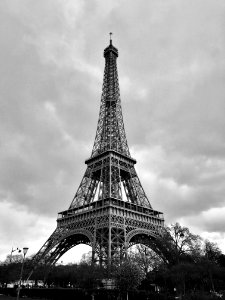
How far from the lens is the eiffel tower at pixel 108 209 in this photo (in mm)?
51469

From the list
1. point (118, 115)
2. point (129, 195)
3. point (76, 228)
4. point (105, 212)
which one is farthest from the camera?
point (118, 115)

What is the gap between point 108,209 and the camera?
178 ft

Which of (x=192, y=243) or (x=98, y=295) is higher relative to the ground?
(x=192, y=243)

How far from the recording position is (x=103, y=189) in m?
61.7

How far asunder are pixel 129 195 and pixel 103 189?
9112mm

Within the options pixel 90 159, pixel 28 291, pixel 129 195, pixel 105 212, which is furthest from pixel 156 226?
pixel 28 291

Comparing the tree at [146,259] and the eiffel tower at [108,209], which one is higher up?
the eiffel tower at [108,209]

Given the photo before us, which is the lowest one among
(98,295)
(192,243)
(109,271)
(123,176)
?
(98,295)

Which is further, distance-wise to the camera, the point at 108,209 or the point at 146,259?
the point at 108,209

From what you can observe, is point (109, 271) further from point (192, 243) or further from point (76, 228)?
point (76, 228)

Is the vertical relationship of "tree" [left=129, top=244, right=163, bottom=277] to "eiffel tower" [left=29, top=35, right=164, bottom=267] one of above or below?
below

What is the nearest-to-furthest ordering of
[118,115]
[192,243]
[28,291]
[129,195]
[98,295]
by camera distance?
[98,295] < [28,291] < [192,243] < [129,195] < [118,115]

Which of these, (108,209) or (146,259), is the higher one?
(108,209)

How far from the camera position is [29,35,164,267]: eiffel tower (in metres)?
51.5
